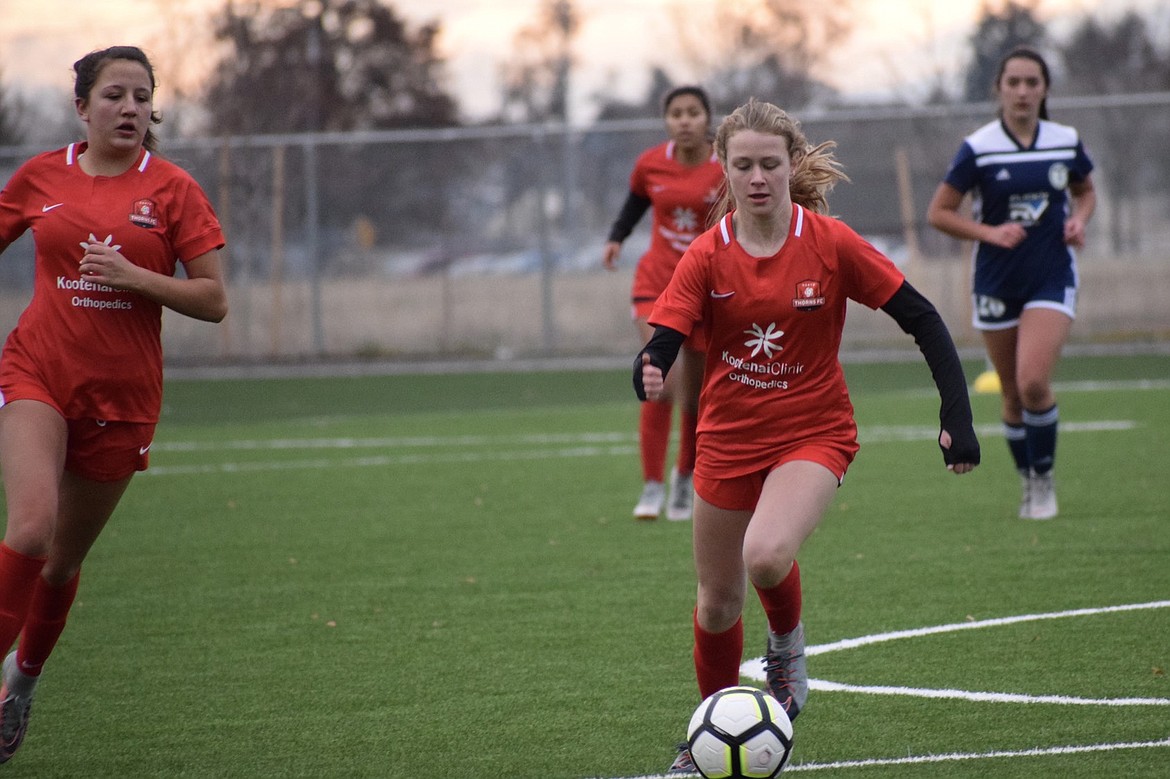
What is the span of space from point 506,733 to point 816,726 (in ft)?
3.14

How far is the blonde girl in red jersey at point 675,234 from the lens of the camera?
8.43 m

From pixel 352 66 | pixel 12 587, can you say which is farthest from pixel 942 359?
pixel 352 66

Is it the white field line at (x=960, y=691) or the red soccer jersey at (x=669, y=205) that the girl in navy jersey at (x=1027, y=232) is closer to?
the red soccer jersey at (x=669, y=205)

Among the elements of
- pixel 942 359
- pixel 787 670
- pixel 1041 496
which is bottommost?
pixel 1041 496

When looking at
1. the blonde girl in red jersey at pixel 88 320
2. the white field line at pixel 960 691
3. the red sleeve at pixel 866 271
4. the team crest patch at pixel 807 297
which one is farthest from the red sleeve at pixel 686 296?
the blonde girl in red jersey at pixel 88 320

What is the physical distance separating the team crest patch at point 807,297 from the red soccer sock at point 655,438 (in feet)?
14.6

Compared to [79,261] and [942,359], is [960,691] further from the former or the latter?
[79,261]

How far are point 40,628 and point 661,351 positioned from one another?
6.99 ft

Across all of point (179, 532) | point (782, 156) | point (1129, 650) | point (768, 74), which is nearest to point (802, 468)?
point (782, 156)

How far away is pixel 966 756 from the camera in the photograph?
4234 millimetres

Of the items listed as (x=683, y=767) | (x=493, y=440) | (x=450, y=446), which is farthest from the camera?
(x=493, y=440)

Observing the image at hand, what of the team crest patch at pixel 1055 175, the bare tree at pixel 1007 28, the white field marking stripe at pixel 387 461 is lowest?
the white field marking stripe at pixel 387 461

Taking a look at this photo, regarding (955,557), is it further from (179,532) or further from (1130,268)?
(1130,268)

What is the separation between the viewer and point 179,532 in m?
8.78
